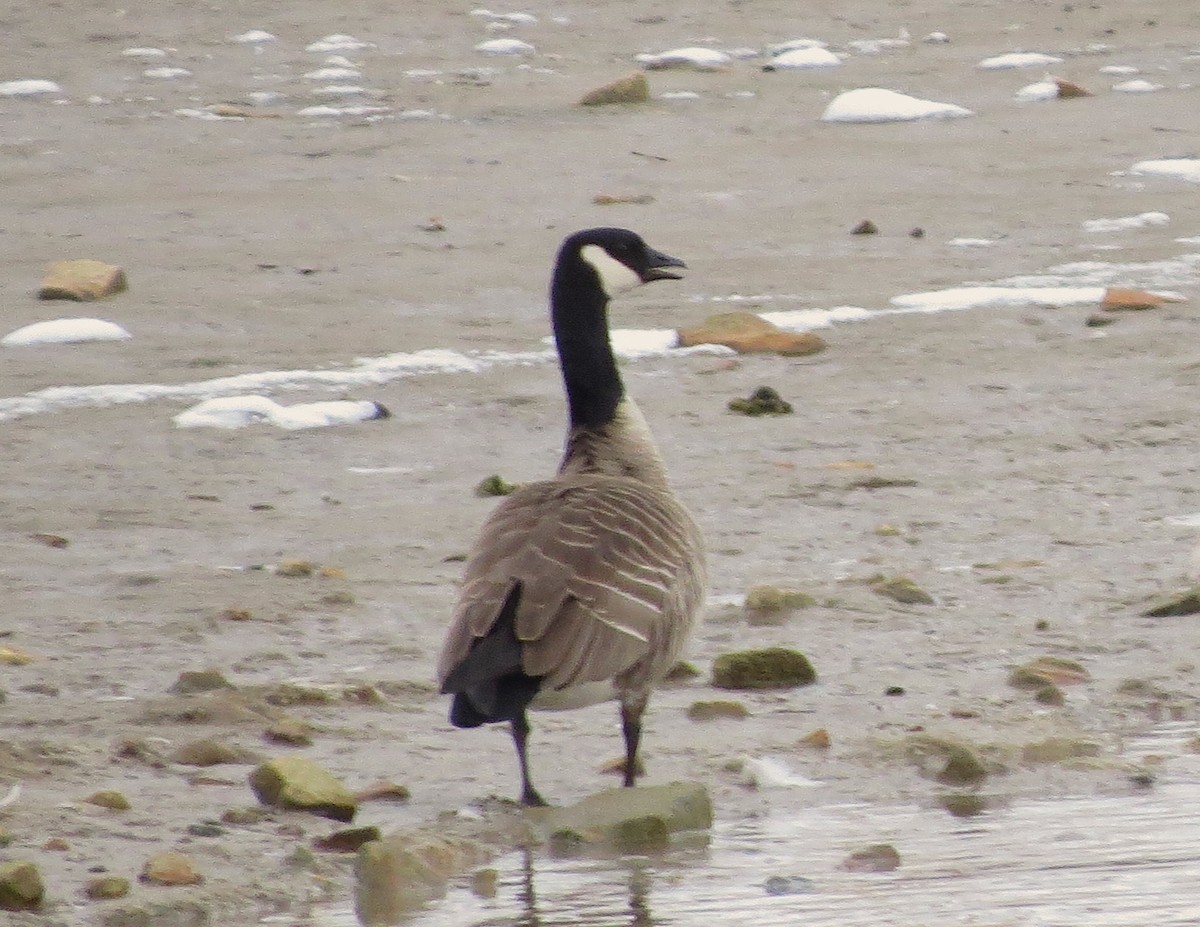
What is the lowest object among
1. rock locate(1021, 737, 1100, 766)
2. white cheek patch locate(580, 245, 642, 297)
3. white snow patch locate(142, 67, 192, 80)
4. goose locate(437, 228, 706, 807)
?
white snow patch locate(142, 67, 192, 80)

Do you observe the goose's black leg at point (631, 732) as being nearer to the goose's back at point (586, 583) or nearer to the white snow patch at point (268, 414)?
the goose's back at point (586, 583)

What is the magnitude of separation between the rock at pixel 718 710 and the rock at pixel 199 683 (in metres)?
1.18

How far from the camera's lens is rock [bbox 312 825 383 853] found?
4.84 meters

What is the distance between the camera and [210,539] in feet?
25.0

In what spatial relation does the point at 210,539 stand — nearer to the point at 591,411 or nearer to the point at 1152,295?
the point at 591,411

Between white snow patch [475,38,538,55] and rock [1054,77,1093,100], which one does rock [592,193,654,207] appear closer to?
rock [1054,77,1093,100]

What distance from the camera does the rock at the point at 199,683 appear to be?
5938 mm

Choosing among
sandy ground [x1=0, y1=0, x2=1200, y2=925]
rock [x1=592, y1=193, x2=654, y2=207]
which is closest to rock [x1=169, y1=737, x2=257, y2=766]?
sandy ground [x1=0, y1=0, x2=1200, y2=925]

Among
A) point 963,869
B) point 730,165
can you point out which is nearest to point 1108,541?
point 963,869

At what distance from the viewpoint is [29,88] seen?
17.7 m

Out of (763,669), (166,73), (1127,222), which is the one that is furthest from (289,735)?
(166,73)

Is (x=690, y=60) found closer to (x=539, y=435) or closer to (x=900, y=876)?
(x=539, y=435)

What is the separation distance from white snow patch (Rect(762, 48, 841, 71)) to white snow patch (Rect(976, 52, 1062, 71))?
3.65 feet

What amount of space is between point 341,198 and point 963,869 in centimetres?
914
